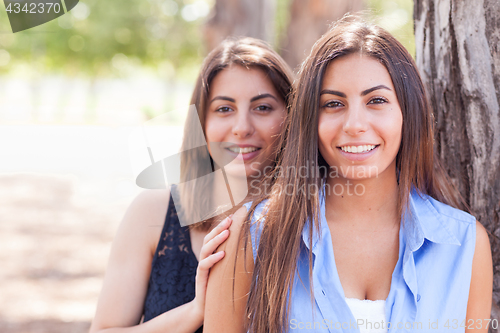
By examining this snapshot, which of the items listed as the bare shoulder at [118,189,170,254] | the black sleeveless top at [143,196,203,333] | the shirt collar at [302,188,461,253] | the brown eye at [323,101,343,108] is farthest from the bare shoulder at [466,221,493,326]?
the bare shoulder at [118,189,170,254]

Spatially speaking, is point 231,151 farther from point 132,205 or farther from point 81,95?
point 81,95

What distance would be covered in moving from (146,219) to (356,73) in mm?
1345

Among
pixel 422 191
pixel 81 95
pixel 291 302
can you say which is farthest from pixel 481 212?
pixel 81 95

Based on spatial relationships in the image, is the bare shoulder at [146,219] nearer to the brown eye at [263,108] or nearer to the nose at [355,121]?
the brown eye at [263,108]

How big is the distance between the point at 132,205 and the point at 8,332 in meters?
3.41

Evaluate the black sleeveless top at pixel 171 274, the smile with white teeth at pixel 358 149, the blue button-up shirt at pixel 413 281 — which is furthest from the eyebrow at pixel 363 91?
the black sleeveless top at pixel 171 274

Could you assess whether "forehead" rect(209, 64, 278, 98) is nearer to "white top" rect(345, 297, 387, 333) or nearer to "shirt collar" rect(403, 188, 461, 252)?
"shirt collar" rect(403, 188, 461, 252)

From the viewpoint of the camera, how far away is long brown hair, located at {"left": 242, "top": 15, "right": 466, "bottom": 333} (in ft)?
5.90

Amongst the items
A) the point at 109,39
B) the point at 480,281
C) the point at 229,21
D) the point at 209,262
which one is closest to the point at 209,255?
the point at 209,262

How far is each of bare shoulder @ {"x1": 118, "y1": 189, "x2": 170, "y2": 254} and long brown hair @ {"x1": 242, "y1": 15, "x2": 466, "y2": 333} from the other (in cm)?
73

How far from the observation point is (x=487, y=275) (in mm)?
1914

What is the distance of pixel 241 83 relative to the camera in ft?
7.97

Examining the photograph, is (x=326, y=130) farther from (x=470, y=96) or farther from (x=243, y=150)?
(x=470, y=96)

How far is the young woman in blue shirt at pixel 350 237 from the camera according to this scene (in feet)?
5.86
